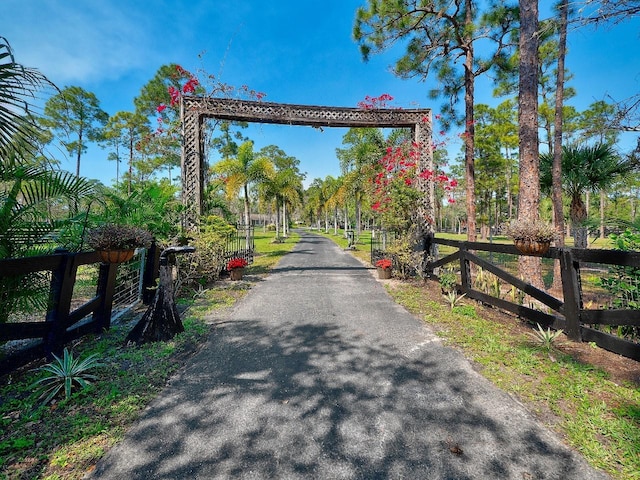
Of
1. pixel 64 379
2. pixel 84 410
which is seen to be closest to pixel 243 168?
pixel 64 379

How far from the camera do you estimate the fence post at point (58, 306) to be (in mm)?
2990

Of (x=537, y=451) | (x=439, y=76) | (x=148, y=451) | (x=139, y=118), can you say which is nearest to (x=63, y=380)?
(x=148, y=451)

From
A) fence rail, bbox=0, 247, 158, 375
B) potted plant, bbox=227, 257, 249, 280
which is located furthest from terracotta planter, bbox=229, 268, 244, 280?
fence rail, bbox=0, 247, 158, 375

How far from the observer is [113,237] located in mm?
3420

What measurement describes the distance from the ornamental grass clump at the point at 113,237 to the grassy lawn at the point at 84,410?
1243 millimetres

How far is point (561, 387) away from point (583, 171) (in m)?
9.01

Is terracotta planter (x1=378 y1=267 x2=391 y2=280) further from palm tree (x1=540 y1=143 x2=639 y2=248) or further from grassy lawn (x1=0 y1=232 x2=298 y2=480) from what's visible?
grassy lawn (x1=0 y1=232 x2=298 y2=480)

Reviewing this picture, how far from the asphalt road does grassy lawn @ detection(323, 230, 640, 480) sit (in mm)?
161

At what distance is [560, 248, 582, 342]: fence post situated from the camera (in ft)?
11.3

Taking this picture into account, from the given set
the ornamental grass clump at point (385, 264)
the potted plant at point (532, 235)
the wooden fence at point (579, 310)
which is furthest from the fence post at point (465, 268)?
the ornamental grass clump at point (385, 264)

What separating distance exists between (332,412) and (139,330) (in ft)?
9.18

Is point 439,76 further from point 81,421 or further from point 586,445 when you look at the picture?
point 81,421

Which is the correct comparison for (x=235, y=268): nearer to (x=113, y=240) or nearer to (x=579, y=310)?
(x=113, y=240)

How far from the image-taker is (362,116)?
8.13 meters
